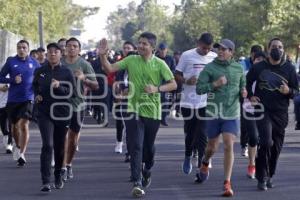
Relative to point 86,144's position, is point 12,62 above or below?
above

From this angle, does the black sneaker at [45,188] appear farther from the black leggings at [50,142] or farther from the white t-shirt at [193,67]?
the white t-shirt at [193,67]

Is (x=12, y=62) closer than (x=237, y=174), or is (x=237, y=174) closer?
(x=237, y=174)

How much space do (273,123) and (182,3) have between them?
70605mm

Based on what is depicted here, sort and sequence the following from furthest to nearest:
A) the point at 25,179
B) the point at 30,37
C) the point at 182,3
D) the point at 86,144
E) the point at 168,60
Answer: the point at 182,3 → the point at 30,37 → the point at 168,60 → the point at 86,144 → the point at 25,179

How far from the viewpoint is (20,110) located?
14.2m

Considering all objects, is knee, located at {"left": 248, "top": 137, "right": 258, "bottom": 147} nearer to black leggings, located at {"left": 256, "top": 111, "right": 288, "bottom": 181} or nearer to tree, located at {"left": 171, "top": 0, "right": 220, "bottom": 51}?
black leggings, located at {"left": 256, "top": 111, "right": 288, "bottom": 181}

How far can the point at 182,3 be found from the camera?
268ft

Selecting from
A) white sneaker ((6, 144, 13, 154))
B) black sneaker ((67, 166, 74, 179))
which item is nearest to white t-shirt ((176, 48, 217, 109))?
black sneaker ((67, 166, 74, 179))

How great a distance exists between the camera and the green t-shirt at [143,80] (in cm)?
1108

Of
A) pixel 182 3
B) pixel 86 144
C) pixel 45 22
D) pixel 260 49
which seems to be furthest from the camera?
pixel 182 3

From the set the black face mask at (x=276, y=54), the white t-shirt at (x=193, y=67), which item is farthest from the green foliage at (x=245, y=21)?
the black face mask at (x=276, y=54)

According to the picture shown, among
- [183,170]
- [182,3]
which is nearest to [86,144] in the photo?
[183,170]

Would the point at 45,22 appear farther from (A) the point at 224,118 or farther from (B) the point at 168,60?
(A) the point at 224,118

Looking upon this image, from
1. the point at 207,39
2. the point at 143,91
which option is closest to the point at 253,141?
the point at 207,39
